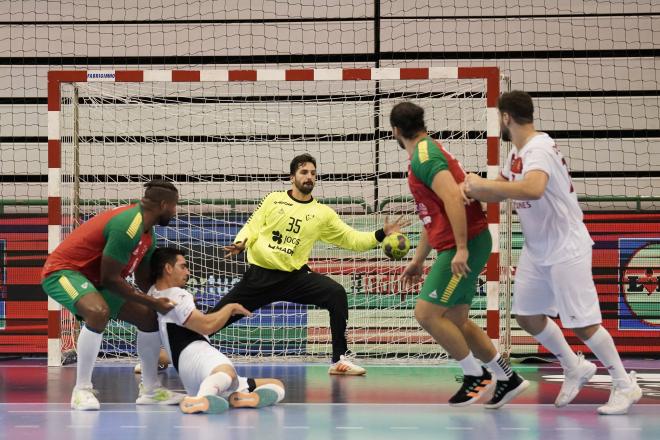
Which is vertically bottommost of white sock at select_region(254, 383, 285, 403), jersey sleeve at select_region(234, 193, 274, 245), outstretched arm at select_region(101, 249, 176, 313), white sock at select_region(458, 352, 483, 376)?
white sock at select_region(254, 383, 285, 403)

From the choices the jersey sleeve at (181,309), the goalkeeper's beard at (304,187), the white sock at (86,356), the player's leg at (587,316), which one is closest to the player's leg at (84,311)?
the white sock at (86,356)

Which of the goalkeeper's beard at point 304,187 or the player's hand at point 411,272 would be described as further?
the goalkeeper's beard at point 304,187

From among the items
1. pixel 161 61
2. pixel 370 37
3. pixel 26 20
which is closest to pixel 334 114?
pixel 370 37

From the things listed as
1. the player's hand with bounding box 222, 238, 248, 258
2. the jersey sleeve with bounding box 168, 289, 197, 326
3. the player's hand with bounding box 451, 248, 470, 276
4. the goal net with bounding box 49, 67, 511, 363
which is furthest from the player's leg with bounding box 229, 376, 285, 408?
the goal net with bounding box 49, 67, 511, 363

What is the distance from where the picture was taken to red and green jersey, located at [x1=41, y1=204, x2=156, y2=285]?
6590 millimetres

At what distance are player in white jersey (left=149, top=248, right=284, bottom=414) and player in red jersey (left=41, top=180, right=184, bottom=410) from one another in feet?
0.41

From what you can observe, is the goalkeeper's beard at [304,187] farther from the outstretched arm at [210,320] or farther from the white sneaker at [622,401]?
the white sneaker at [622,401]

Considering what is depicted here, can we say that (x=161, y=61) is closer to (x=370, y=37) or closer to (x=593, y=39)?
(x=370, y=37)

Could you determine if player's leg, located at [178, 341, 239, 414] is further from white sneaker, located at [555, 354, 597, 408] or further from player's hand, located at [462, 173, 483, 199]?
white sneaker, located at [555, 354, 597, 408]

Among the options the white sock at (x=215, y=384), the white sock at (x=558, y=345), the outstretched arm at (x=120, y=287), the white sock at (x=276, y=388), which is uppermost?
the outstretched arm at (x=120, y=287)

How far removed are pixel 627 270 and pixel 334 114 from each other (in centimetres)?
370

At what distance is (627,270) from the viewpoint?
34.2ft

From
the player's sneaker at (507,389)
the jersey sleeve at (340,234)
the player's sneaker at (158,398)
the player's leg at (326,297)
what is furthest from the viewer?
the jersey sleeve at (340,234)

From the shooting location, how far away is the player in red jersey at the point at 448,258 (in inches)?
248
